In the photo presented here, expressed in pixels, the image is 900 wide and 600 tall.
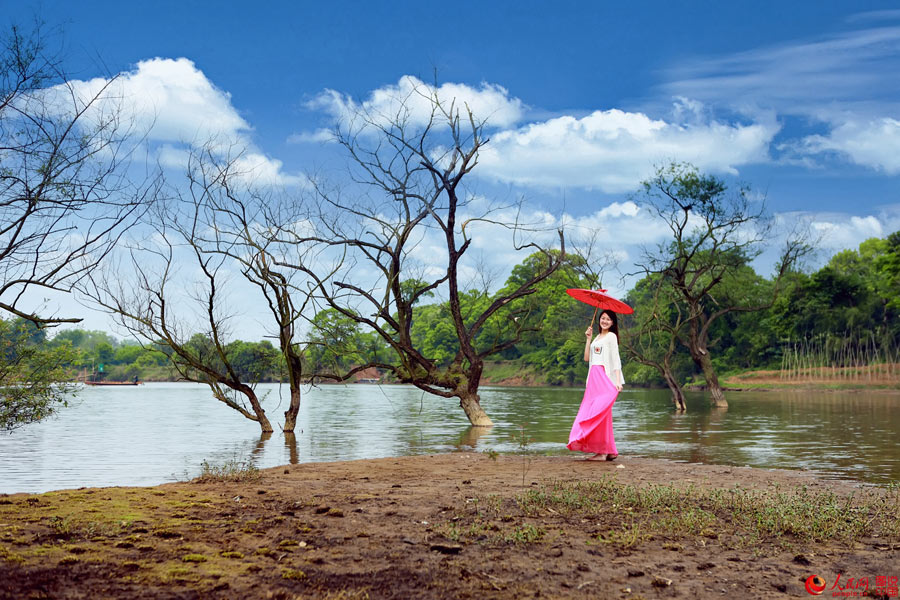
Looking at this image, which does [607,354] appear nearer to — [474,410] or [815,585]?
[815,585]

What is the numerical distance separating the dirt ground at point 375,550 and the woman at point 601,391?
3843mm

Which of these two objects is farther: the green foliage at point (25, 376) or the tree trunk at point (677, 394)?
the tree trunk at point (677, 394)

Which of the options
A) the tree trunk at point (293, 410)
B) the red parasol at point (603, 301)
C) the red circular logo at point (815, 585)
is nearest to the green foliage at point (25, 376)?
the tree trunk at point (293, 410)

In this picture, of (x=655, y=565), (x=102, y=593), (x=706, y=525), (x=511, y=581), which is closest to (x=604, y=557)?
(x=655, y=565)

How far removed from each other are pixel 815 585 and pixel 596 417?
754 centimetres

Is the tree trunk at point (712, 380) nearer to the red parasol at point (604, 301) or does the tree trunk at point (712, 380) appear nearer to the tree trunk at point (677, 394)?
the tree trunk at point (677, 394)

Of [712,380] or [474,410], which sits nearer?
[474,410]

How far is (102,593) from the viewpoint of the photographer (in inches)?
187

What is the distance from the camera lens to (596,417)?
12.8 metres

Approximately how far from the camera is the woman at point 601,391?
494 inches

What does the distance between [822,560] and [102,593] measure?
5.15m

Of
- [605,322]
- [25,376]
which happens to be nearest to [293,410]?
[25,376]

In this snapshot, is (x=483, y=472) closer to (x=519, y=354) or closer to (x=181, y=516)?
(x=181, y=516)

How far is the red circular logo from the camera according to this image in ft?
16.9
